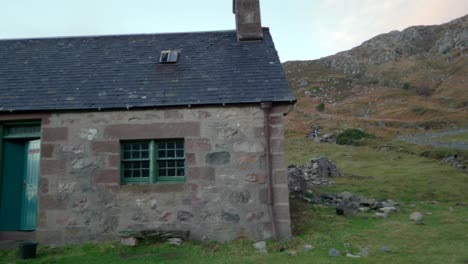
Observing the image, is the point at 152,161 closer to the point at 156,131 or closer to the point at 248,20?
the point at 156,131

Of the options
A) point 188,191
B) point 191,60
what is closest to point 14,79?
point 191,60

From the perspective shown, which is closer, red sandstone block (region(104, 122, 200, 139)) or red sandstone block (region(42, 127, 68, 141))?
red sandstone block (region(104, 122, 200, 139))

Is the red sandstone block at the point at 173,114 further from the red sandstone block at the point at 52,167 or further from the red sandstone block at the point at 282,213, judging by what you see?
the red sandstone block at the point at 282,213

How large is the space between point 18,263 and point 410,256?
889 cm

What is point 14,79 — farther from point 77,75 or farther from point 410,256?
point 410,256

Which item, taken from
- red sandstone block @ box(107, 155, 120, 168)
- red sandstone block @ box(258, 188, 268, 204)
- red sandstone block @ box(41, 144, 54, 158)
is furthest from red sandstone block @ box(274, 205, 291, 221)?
red sandstone block @ box(41, 144, 54, 158)

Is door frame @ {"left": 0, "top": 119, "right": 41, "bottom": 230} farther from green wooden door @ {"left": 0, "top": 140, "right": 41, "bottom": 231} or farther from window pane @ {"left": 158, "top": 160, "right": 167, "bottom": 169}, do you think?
window pane @ {"left": 158, "top": 160, "right": 167, "bottom": 169}

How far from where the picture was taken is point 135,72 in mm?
13055

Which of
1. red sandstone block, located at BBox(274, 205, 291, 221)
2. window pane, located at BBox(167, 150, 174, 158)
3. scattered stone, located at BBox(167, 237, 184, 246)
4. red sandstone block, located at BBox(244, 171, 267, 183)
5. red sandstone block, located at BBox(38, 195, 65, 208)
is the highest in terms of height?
window pane, located at BBox(167, 150, 174, 158)

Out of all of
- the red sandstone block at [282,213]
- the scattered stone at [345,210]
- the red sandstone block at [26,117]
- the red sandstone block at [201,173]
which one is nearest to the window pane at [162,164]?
the red sandstone block at [201,173]

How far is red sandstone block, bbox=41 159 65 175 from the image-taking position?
36.9 ft

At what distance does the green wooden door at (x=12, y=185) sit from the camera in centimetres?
1162

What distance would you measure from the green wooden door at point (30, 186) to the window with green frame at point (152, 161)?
275 centimetres

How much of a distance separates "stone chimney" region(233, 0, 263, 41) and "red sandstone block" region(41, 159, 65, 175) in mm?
7422
